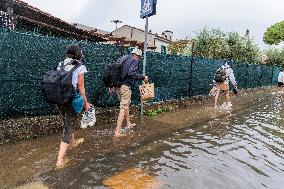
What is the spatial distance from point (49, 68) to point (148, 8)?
10.8 ft

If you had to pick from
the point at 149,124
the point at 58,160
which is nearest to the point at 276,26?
the point at 149,124

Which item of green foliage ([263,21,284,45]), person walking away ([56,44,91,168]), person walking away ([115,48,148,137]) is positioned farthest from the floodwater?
green foliage ([263,21,284,45])

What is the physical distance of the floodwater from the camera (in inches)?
199

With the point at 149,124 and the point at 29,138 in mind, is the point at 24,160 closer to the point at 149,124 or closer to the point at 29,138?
the point at 29,138

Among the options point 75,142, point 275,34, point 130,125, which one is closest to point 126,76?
point 130,125

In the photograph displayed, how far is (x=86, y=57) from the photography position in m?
8.59

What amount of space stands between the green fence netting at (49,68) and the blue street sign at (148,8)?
1194 mm

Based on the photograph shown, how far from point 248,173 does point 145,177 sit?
1797 millimetres

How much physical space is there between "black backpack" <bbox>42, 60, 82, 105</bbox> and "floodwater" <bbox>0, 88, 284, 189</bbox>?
113 centimetres

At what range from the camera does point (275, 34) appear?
64625 mm

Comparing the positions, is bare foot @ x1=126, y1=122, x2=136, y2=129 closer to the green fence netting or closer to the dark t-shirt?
the green fence netting

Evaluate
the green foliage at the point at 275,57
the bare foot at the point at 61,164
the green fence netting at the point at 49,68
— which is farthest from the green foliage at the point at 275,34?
the bare foot at the point at 61,164

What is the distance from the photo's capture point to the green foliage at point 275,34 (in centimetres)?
6394

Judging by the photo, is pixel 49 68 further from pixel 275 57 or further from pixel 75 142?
pixel 275 57
